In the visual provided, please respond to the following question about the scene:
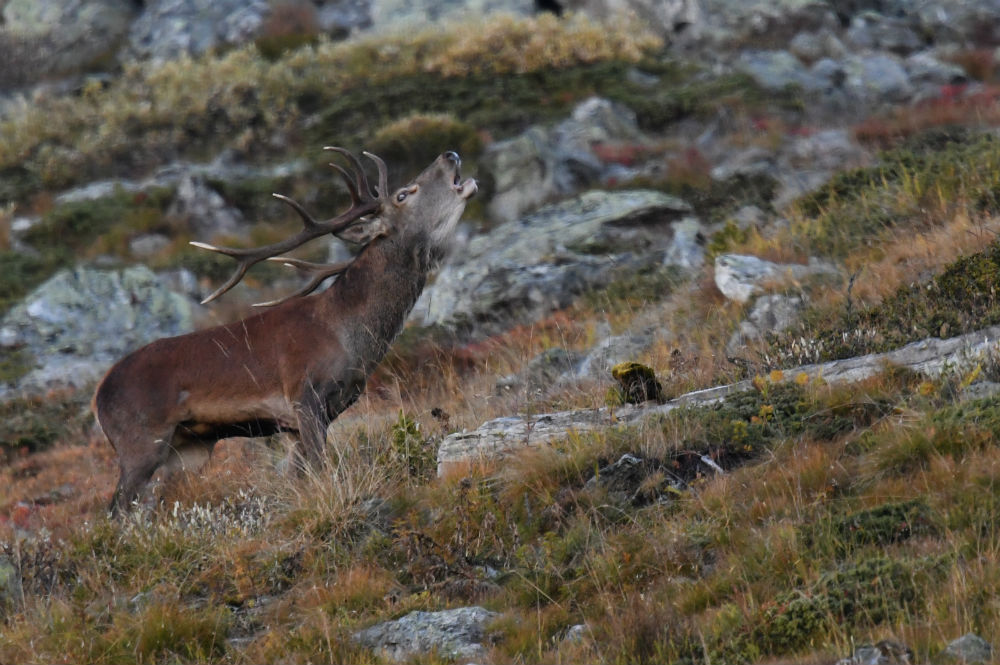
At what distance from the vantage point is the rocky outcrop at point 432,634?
5.36m

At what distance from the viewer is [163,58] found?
3022 cm

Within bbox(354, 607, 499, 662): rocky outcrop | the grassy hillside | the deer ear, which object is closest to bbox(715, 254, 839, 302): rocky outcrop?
the grassy hillside

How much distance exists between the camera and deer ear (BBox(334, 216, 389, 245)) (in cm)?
872

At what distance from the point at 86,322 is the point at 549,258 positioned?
7.04 metres

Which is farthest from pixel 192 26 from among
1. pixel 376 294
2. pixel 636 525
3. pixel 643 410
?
pixel 636 525

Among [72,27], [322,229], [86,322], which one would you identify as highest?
[322,229]

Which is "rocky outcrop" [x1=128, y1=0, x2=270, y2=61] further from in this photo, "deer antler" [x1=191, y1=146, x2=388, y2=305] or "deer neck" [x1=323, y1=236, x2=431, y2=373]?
"deer neck" [x1=323, y1=236, x2=431, y2=373]

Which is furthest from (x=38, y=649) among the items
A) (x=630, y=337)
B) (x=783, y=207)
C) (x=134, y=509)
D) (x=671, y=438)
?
(x=783, y=207)

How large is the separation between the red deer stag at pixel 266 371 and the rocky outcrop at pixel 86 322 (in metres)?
8.36

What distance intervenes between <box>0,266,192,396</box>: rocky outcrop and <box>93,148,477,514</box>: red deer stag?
8.36 meters

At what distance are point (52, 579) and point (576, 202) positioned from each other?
1139 centimetres

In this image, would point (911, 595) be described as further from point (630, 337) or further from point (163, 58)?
Answer: point (163, 58)

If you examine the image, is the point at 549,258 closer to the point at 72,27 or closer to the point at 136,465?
the point at 136,465

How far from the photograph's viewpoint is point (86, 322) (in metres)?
17.5
